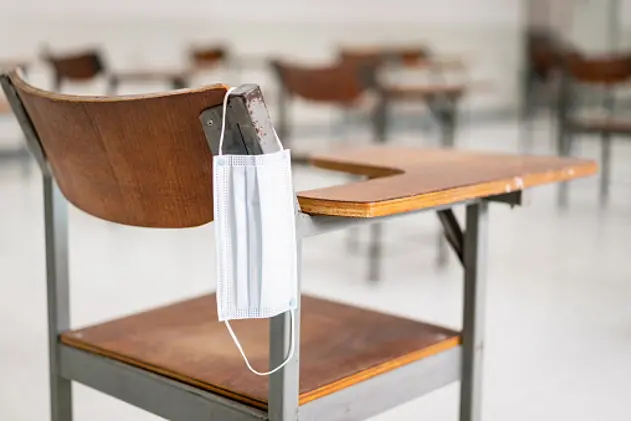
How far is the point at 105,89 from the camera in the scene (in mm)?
6715

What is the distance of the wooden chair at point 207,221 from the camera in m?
0.99

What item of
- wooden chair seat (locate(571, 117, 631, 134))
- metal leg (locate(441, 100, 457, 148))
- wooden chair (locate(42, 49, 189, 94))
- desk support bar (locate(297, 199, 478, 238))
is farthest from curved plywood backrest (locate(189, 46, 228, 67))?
desk support bar (locate(297, 199, 478, 238))

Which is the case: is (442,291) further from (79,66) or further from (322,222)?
(79,66)

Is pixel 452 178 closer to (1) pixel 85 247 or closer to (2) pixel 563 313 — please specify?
(2) pixel 563 313

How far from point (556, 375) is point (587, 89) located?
8532 millimetres

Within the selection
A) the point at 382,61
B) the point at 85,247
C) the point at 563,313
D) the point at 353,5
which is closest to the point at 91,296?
the point at 85,247

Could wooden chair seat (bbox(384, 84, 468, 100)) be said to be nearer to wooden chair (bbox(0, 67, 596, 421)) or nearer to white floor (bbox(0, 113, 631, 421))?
white floor (bbox(0, 113, 631, 421))

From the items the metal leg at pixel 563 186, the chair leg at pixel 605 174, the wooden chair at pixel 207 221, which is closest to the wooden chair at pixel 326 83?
the metal leg at pixel 563 186

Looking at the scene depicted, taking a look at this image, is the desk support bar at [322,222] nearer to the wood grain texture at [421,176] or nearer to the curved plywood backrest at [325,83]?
the wood grain texture at [421,176]

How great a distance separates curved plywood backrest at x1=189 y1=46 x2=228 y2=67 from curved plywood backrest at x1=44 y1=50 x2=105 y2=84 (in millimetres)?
1513

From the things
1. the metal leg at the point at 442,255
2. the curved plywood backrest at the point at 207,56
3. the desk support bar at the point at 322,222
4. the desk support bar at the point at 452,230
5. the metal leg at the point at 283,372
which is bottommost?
the metal leg at the point at 442,255

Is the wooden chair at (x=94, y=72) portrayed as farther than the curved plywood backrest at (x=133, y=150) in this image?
Yes

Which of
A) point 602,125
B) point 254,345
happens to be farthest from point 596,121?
point 254,345

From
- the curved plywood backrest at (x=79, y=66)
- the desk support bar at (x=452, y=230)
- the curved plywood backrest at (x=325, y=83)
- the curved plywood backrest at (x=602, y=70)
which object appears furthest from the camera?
the curved plywood backrest at (x=602, y=70)
